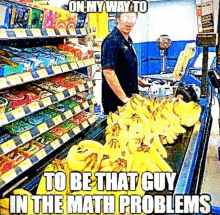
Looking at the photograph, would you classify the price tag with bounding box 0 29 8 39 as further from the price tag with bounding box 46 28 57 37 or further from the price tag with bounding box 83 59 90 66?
the price tag with bounding box 83 59 90 66

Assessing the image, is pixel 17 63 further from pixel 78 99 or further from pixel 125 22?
pixel 125 22

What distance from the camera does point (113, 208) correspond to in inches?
48.3

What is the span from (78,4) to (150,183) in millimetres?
2656

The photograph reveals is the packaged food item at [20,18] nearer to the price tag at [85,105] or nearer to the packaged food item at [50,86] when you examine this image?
the packaged food item at [50,86]

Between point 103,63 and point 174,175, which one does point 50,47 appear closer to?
point 103,63

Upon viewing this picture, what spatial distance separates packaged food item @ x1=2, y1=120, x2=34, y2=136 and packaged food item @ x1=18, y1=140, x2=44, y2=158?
0.19m

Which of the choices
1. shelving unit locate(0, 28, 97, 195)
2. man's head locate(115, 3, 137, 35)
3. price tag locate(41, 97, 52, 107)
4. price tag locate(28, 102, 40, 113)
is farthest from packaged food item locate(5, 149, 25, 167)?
man's head locate(115, 3, 137, 35)

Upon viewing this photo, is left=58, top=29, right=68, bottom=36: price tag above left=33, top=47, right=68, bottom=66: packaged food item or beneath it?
above

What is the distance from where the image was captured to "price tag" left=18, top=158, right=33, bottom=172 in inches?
105

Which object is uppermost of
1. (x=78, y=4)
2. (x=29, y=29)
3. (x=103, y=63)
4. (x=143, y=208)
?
(x=78, y=4)

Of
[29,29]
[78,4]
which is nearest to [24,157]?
[29,29]

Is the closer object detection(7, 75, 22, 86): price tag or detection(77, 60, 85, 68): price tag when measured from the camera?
detection(7, 75, 22, 86): price tag

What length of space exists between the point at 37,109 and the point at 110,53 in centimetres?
94

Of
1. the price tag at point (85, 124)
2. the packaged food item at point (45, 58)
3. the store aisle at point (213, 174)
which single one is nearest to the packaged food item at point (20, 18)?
the packaged food item at point (45, 58)
